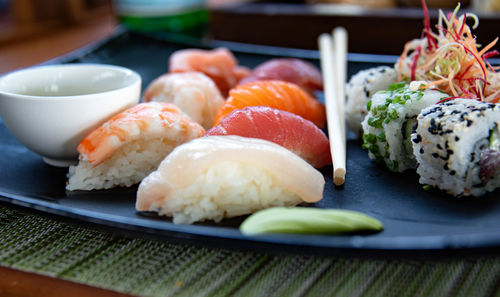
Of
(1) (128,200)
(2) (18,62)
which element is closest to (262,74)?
(1) (128,200)

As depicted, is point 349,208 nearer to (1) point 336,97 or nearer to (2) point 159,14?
(1) point 336,97

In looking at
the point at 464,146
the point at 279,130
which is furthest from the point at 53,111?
the point at 464,146

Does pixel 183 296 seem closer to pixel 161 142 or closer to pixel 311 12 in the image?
pixel 161 142

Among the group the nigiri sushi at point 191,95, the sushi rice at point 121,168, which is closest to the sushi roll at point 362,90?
the nigiri sushi at point 191,95

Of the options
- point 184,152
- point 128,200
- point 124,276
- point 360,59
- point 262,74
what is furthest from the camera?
point 360,59

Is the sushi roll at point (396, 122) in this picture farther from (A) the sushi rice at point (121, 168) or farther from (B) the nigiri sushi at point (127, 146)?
(A) the sushi rice at point (121, 168)

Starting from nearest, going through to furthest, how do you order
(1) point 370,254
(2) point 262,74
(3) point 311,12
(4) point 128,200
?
1. (1) point 370,254
2. (4) point 128,200
3. (2) point 262,74
4. (3) point 311,12

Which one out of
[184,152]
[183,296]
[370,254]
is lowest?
[183,296]
